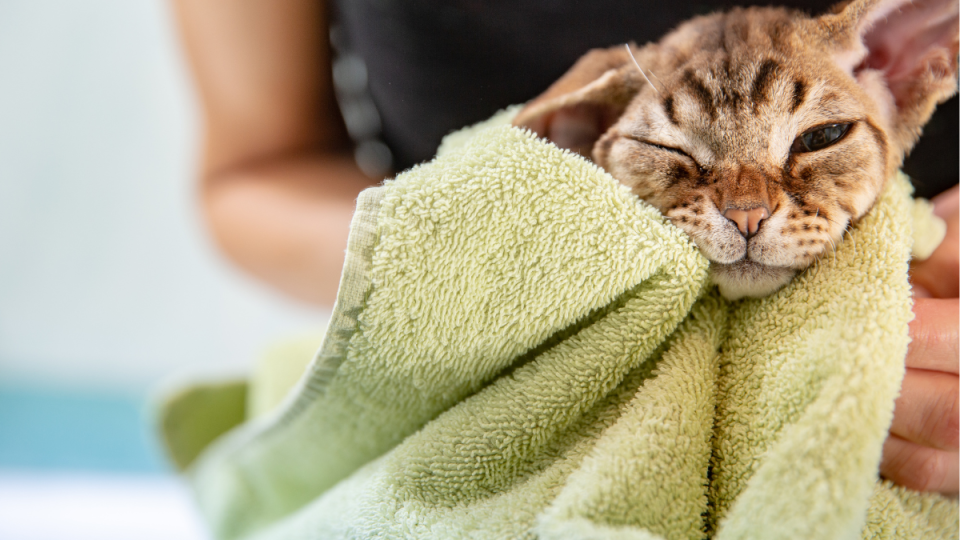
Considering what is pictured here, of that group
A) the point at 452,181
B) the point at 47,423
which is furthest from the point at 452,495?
the point at 47,423

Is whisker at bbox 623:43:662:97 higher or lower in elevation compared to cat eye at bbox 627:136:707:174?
higher

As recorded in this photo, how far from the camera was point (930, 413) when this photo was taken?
1.09 ft

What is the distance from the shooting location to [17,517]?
2.23 feet

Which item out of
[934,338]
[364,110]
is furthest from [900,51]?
[364,110]

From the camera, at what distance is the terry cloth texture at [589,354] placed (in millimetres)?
278

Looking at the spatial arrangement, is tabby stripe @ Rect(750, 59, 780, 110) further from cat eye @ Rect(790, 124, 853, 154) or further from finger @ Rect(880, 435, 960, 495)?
Answer: finger @ Rect(880, 435, 960, 495)

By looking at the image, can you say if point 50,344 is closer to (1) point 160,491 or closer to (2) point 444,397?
(1) point 160,491

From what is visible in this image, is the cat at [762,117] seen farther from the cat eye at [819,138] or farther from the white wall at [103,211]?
the white wall at [103,211]

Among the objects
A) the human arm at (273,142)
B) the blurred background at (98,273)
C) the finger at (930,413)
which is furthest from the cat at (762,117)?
the blurred background at (98,273)

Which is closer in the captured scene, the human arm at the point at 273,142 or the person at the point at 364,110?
the person at the point at 364,110

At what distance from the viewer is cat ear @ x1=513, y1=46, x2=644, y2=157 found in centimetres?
32

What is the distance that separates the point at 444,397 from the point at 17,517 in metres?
0.62

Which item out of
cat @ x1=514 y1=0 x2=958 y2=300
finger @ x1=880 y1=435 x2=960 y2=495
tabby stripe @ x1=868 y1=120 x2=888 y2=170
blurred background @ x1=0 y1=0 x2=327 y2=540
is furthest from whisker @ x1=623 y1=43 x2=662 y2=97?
blurred background @ x1=0 y1=0 x2=327 y2=540

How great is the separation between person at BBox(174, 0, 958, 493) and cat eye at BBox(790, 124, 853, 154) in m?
0.07
